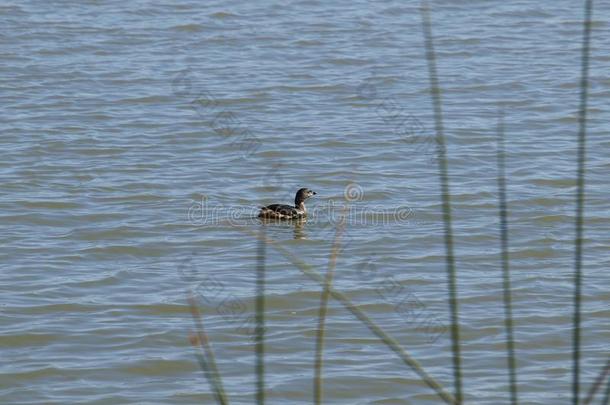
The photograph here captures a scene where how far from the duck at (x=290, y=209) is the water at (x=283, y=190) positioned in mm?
97

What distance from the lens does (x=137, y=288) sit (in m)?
8.65

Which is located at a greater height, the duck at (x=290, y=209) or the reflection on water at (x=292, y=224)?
the duck at (x=290, y=209)

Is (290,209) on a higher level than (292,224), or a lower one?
higher

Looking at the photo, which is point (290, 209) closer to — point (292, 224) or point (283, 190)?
point (292, 224)

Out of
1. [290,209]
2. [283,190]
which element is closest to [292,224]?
[290,209]

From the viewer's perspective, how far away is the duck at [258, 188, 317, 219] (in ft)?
34.0

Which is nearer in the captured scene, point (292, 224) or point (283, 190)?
point (292, 224)

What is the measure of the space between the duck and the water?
0.32ft

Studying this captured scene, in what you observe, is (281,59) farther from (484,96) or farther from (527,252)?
(527,252)

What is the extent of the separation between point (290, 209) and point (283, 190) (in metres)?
1.18

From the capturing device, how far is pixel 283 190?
11602 millimetres

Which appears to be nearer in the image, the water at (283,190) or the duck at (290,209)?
the water at (283,190)

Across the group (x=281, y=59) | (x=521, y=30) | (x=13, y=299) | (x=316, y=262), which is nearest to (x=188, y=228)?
(x=316, y=262)

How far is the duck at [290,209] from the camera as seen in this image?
408 inches
